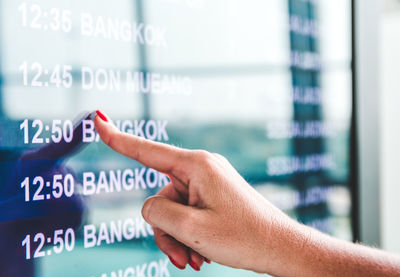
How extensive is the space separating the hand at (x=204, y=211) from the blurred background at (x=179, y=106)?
0.27ft

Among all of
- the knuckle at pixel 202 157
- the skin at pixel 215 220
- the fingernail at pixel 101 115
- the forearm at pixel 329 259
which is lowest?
the forearm at pixel 329 259

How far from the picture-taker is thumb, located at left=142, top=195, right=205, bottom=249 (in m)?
0.60

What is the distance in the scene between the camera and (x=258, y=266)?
67 centimetres

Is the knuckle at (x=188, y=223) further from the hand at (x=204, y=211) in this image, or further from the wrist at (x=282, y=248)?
the wrist at (x=282, y=248)

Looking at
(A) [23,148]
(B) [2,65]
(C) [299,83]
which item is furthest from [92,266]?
(C) [299,83]

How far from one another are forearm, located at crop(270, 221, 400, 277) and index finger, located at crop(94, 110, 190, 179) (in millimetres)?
208

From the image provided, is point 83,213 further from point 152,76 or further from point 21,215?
point 152,76

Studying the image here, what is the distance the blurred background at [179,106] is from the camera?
2.03ft

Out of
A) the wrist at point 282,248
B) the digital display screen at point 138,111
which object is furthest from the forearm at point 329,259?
the digital display screen at point 138,111

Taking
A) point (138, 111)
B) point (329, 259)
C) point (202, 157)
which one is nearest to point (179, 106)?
point (138, 111)

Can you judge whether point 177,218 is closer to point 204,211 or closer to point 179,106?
point 204,211

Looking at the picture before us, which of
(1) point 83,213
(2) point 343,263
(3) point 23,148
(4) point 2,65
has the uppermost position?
(4) point 2,65

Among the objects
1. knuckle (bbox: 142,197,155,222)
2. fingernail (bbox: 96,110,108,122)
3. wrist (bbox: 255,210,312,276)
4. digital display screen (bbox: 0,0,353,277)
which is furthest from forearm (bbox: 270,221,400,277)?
fingernail (bbox: 96,110,108,122)

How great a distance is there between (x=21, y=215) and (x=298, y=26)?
2.45 feet
